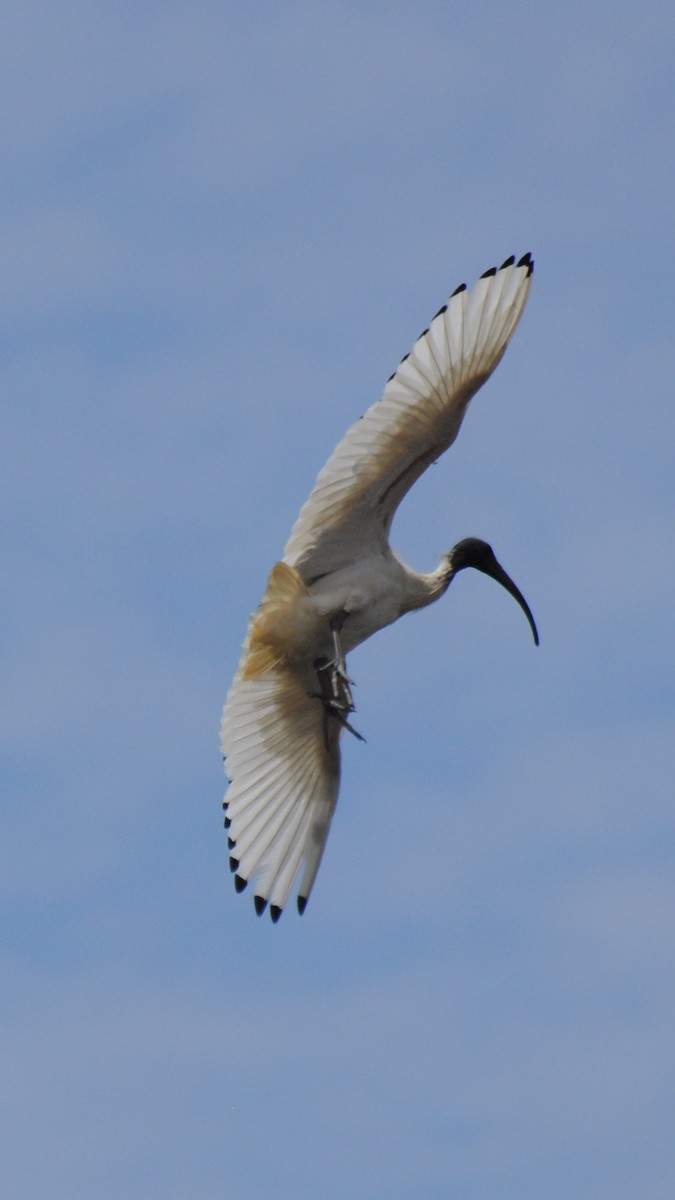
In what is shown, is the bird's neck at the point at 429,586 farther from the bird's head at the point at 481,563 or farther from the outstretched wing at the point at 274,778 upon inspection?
the outstretched wing at the point at 274,778

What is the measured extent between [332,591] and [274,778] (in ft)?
4.39

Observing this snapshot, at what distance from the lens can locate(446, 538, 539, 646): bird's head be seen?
1582 cm

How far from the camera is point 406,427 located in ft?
47.3

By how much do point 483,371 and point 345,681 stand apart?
1.69 meters

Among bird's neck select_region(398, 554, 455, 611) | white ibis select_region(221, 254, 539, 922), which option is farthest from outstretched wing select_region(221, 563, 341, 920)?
bird's neck select_region(398, 554, 455, 611)

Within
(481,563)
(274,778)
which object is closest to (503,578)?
(481,563)

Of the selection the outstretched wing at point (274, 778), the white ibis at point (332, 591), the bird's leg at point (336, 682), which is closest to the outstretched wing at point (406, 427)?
the white ibis at point (332, 591)

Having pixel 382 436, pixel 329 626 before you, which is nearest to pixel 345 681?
pixel 329 626

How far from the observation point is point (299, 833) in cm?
1561

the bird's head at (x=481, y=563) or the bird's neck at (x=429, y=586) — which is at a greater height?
the bird's head at (x=481, y=563)

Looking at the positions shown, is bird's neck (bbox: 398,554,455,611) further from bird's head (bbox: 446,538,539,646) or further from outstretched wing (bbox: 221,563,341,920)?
outstretched wing (bbox: 221,563,341,920)

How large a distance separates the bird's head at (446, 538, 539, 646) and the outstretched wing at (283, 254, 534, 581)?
41.0 inches

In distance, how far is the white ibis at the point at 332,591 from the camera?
14.5m

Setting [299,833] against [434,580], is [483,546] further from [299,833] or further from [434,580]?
[299,833]
